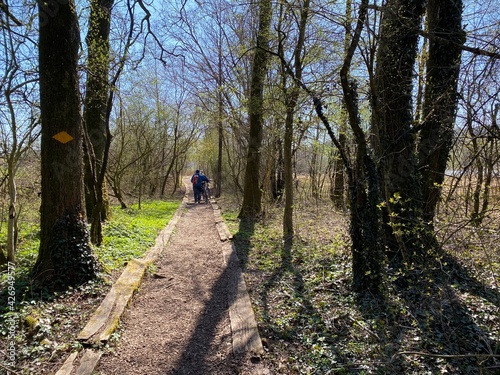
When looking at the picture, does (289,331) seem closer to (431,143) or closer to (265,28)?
(431,143)

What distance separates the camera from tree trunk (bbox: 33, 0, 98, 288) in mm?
4324

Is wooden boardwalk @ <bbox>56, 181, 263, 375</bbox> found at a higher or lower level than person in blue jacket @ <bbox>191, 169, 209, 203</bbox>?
lower

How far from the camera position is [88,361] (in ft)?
9.77

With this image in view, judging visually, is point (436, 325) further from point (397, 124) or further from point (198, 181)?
point (198, 181)

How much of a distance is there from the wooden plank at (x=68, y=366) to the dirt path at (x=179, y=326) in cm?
24

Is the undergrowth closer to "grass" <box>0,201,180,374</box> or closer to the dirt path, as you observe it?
the dirt path

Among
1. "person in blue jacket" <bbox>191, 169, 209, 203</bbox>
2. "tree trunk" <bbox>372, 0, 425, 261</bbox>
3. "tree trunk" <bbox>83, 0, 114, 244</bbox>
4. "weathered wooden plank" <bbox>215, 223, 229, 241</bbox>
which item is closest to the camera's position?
"tree trunk" <bbox>372, 0, 425, 261</bbox>

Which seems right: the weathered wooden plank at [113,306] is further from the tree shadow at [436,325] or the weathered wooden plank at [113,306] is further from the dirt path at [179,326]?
the tree shadow at [436,325]

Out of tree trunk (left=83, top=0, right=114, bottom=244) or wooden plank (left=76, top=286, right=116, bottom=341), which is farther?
tree trunk (left=83, top=0, right=114, bottom=244)

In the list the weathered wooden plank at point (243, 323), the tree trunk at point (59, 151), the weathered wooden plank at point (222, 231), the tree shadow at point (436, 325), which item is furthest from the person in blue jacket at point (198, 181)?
the tree shadow at point (436, 325)

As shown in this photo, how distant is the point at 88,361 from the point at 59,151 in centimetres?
285

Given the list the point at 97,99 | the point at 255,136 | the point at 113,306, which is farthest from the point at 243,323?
the point at 255,136

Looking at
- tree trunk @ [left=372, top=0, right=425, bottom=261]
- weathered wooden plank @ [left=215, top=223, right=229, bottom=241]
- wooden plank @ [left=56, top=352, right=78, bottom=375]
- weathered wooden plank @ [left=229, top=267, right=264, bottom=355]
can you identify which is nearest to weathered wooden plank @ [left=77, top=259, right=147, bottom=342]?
wooden plank @ [left=56, top=352, right=78, bottom=375]

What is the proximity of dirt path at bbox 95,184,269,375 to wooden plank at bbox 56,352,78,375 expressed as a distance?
0.80 feet
